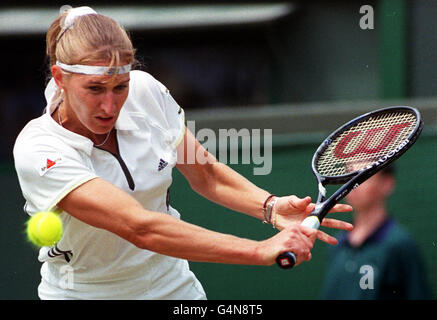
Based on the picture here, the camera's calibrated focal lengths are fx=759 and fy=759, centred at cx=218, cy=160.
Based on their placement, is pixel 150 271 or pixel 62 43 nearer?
pixel 62 43

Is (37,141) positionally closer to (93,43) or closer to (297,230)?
(93,43)

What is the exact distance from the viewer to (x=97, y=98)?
213 cm

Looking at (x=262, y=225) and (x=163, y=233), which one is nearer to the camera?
(x=163, y=233)

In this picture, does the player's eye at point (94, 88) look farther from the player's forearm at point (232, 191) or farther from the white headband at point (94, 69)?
the player's forearm at point (232, 191)

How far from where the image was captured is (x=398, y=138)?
257 cm

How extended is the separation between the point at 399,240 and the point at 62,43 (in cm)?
164

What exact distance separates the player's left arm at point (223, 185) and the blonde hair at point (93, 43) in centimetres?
46

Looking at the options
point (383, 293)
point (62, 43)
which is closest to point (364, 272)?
point (383, 293)

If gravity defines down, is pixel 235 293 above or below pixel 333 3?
below

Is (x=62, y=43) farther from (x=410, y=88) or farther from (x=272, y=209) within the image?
(x=410, y=88)

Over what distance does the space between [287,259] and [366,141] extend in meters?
0.82

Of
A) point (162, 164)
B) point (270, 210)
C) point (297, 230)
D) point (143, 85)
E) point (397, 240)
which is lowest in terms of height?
point (397, 240)

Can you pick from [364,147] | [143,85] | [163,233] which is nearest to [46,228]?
[163,233]
